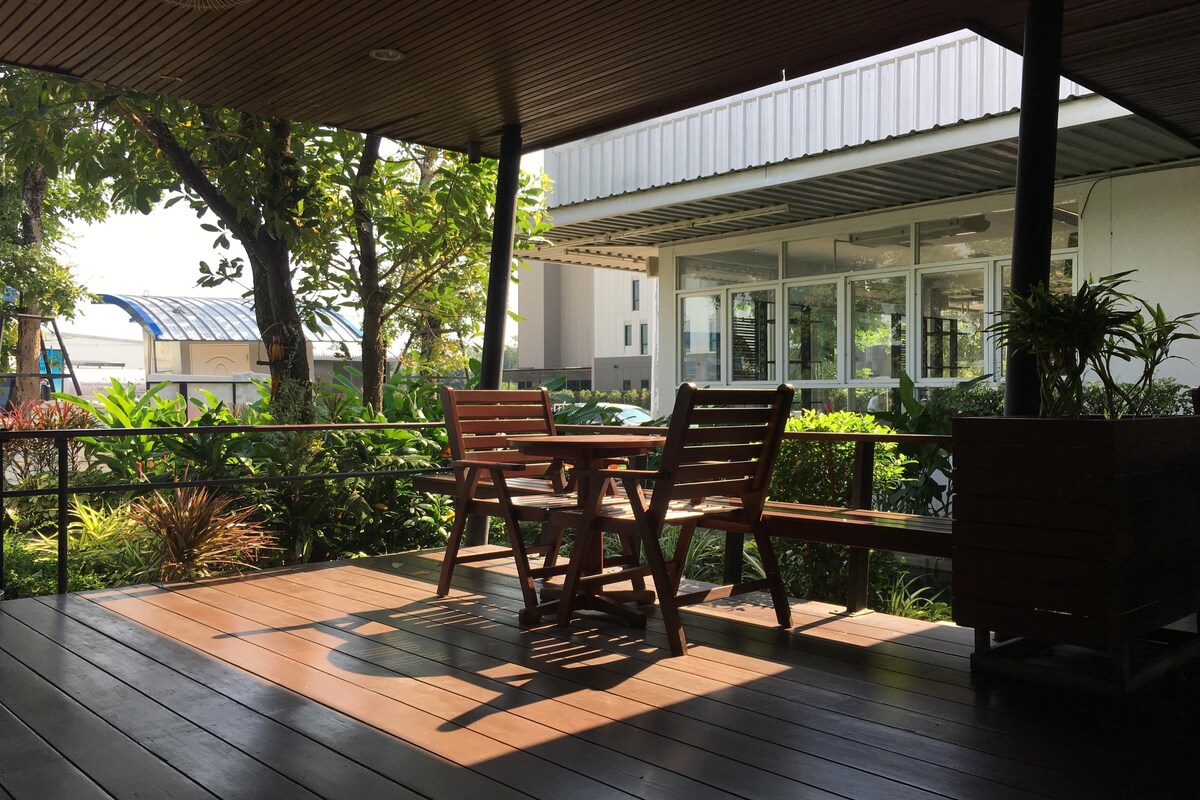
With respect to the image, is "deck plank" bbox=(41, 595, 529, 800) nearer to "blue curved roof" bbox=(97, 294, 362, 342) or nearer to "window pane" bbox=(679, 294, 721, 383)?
"window pane" bbox=(679, 294, 721, 383)

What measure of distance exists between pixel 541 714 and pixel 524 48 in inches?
129

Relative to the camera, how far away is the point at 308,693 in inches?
123

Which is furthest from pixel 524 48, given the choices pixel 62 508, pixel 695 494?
pixel 62 508

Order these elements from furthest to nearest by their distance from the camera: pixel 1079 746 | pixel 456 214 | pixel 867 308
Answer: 1. pixel 867 308
2. pixel 456 214
3. pixel 1079 746

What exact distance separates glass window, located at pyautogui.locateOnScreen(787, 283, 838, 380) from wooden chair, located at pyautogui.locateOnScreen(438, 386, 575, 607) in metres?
6.32

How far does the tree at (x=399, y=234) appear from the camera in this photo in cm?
794

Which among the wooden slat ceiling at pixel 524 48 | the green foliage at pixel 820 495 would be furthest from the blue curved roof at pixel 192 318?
the green foliage at pixel 820 495

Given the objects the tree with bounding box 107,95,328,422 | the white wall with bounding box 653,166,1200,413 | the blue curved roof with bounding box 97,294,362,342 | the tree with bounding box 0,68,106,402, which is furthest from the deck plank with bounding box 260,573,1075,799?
the blue curved roof with bounding box 97,294,362,342

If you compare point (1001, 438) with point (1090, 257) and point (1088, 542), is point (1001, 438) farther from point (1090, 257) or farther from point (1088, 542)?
point (1090, 257)

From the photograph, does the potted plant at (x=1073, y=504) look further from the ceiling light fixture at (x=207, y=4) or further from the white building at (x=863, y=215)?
the white building at (x=863, y=215)

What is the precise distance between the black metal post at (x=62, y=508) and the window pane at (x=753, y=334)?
27.8 feet

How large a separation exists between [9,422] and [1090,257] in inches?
378

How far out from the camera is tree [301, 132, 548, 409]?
7.94 metres

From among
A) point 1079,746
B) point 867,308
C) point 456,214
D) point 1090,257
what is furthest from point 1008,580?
point 867,308
